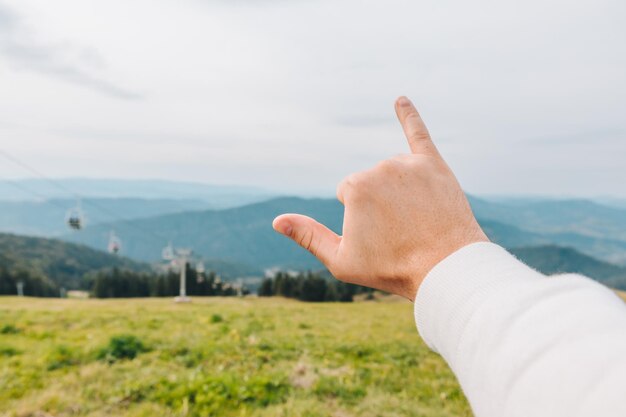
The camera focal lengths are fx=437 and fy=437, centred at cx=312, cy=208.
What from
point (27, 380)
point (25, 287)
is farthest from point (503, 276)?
point (25, 287)

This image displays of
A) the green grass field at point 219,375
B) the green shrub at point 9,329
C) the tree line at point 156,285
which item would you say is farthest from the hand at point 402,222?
the tree line at point 156,285

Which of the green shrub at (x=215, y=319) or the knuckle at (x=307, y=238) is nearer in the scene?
the knuckle at (x=307, y=238)

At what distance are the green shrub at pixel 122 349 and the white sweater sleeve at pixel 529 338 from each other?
649cm

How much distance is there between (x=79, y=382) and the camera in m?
5.61

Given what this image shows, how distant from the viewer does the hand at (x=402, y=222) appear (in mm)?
1883

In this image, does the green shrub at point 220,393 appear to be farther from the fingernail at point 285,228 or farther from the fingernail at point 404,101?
the fingernail at point 404,101

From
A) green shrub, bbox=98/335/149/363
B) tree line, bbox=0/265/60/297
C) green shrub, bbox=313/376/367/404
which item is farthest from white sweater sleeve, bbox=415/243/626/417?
tree line, bbox=0/265/60/297

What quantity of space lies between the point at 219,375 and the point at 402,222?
185 inches

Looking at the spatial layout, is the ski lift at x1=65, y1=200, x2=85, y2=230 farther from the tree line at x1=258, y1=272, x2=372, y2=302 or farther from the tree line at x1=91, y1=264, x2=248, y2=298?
the tree line at x1=258, y1=272, x2=372, y2=302

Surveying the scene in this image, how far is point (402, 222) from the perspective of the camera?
6.54 feet

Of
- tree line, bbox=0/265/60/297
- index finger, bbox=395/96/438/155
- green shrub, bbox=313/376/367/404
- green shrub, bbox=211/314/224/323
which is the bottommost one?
tree line, bbox=0/265/60/297

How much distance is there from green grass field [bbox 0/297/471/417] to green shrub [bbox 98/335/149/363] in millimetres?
16

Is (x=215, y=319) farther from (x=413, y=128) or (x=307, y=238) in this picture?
(x=413, y=128)

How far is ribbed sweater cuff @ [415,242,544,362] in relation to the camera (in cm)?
146
